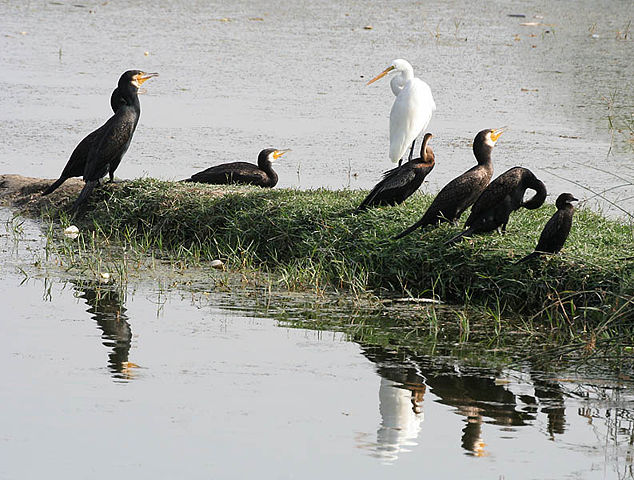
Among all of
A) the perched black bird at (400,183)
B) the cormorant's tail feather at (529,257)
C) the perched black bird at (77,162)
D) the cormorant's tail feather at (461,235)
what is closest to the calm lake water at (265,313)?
the perched black bird at (77,162)

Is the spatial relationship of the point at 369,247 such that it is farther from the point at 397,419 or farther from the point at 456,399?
the point at 397,419

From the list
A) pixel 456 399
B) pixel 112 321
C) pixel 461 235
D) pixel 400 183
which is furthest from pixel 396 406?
pixel 400 183

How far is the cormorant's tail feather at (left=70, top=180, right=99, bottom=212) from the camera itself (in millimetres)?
8320

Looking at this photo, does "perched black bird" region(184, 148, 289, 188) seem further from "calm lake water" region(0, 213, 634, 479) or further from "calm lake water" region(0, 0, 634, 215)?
"calm lake water" region(0, 213, 634, 479)

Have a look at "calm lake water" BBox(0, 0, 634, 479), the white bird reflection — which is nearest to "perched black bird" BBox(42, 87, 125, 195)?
"calm lake water" BBox(0, 0, 634, 479)

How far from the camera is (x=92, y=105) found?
491 inches

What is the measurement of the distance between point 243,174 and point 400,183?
6.19 ft

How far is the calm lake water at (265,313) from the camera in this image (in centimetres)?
426

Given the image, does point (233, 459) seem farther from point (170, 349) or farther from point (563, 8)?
point (563, 8)

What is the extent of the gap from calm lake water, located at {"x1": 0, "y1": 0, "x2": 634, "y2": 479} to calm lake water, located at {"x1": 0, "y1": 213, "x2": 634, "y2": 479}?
1 cm

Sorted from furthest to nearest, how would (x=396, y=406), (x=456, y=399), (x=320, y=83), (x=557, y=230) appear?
(x=320, y=83) < (x=557, y=230) < (x=456, y=399) < (x=396, y=406)

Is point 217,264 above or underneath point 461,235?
underneath

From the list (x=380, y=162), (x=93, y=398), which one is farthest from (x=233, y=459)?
(x=380, y=162)

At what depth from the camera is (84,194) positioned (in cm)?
837
